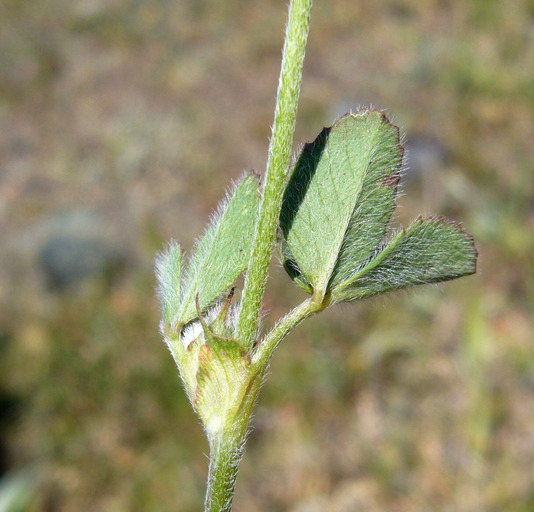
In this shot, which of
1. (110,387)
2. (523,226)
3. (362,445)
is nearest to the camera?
(362,445)

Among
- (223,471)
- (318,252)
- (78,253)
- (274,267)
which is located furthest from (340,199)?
(78,253)

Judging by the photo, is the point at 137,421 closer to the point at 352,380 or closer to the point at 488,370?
the point at 352,380

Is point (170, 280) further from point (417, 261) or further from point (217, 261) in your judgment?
point (417, 261)

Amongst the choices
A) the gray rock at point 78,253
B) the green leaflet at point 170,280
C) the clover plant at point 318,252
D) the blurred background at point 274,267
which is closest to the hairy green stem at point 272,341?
the clover plant at point 318,252

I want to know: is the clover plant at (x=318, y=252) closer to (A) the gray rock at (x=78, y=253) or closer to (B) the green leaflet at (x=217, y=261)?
(B) the green leaflet at (x=217, y=261)

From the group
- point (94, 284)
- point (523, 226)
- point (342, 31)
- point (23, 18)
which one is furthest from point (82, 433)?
point (23, 18)

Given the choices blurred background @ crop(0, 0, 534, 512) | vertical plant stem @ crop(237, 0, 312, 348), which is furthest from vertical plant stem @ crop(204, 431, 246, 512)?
blurred background @ crop(0, 0, 534, 512)

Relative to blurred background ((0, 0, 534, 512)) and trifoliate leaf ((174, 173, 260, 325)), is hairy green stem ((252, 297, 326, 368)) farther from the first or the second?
blurred background ((0, 0, 534, 512))
